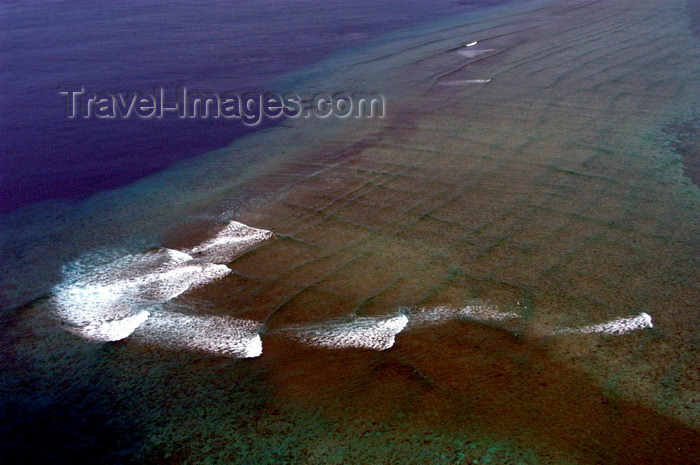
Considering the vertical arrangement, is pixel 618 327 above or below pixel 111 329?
above

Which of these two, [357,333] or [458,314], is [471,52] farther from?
[357,333]

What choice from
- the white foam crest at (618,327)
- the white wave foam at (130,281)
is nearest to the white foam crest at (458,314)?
the white foam crest at (618,327)

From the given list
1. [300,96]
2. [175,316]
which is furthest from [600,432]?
[300,96]

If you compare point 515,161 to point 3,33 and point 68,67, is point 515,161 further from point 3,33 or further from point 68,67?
point 3,33

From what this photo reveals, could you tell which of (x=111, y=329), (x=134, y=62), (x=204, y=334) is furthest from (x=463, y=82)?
(x=111, y=329)

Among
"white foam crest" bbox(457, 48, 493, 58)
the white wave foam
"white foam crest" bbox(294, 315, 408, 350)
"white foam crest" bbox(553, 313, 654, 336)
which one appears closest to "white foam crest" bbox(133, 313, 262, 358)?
the white wave foam

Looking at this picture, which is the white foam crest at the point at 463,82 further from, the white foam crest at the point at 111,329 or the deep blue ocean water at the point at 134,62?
the white foam crest at the point at 111,329
